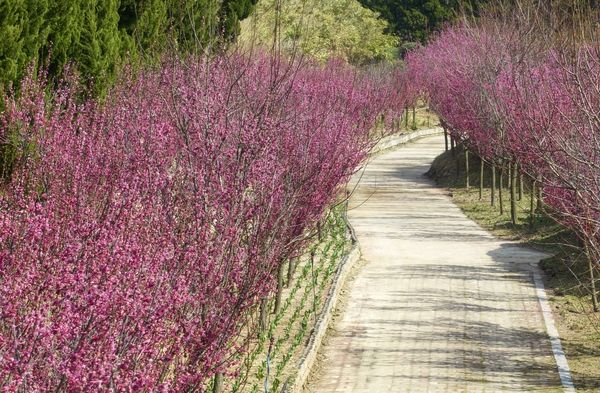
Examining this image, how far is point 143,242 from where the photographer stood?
7723 mm

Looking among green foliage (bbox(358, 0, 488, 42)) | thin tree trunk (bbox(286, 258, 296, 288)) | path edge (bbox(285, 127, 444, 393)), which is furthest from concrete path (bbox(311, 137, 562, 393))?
green foliage (bbox(358, 0, 488, 42))

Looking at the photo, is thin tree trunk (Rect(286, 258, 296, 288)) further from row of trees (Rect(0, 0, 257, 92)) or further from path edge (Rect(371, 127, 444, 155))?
path edge (Rect(371, 127, 444, 155))

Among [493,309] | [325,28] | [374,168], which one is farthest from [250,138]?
[325,28]

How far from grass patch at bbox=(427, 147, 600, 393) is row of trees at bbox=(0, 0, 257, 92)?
23.8 feet

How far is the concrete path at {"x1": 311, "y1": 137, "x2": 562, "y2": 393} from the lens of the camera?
46.2 ft

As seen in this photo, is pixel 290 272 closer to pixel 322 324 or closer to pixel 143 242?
pixel 322 324

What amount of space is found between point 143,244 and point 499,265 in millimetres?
16242

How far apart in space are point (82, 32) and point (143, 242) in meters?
11.9

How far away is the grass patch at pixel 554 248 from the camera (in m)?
15.1

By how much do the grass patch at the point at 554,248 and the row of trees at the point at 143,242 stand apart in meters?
3.68

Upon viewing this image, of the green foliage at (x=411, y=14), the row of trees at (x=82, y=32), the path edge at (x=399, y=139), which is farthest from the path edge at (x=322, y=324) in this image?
the green foliage at (x=411, y=14)

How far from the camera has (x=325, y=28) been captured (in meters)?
64.7

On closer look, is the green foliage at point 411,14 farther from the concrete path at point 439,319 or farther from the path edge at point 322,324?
the path edge at point 322,324

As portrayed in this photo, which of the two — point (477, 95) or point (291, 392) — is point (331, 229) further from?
point (291, 392)
